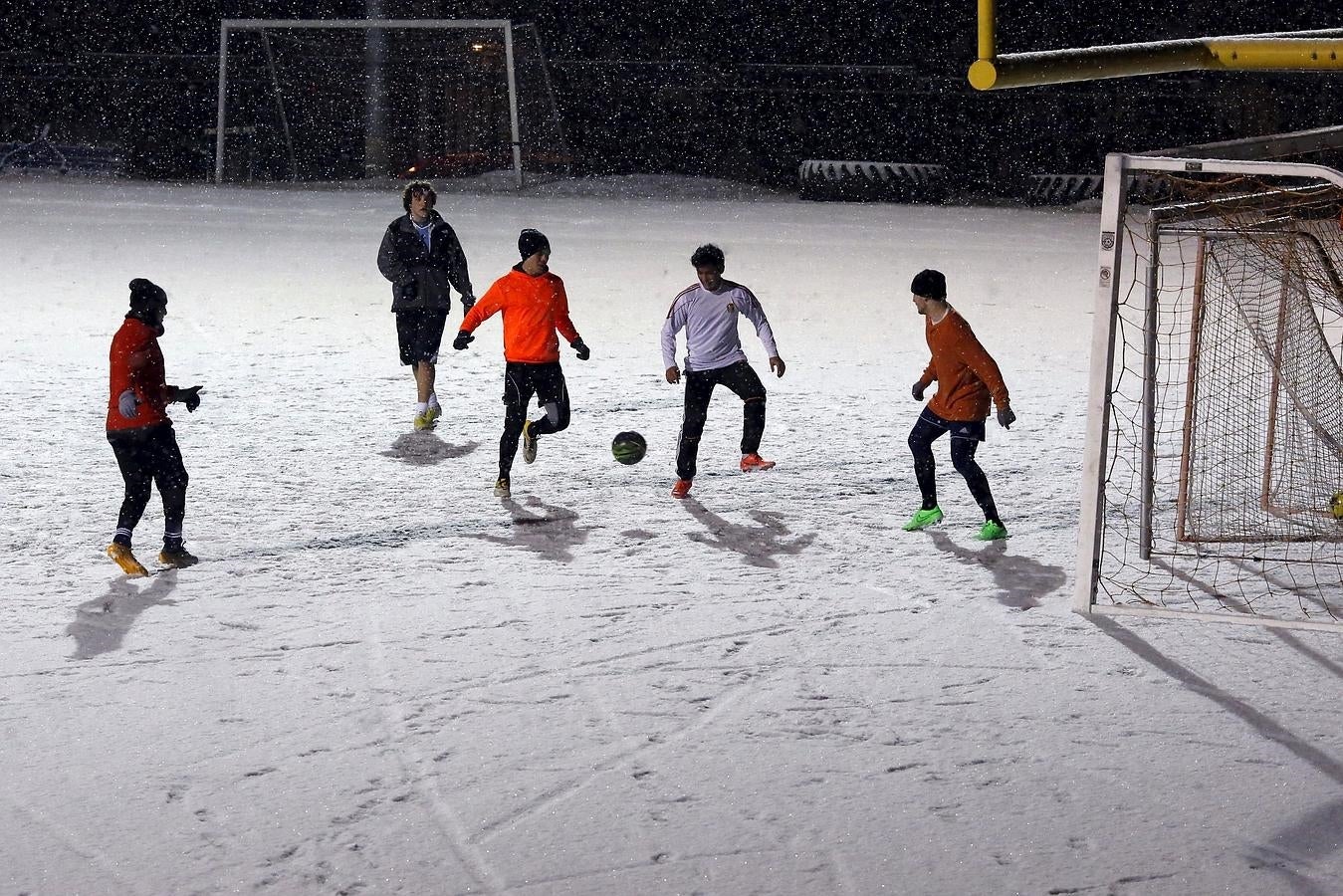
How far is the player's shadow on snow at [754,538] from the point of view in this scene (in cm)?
668

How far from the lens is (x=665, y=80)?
101ft

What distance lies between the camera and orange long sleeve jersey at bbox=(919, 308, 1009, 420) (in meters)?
6.51

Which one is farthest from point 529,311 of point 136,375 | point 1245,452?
point 1245,452

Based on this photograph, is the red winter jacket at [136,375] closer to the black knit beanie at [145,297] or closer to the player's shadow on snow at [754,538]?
the black knit beanie at [145,297]

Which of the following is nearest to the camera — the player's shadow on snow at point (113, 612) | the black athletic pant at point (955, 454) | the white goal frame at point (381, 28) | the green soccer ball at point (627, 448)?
the player's shadow on snow at point (113, 612)

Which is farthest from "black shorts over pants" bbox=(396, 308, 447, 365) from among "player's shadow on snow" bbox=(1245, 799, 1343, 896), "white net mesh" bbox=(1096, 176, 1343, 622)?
"player's shadow on snow" bbox=(1245, 799, 1343, 896)

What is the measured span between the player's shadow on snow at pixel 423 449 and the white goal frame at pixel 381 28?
19.6 meters

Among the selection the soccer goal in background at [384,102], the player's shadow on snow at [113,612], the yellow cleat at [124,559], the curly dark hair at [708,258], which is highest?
the soccer goal in background at [384,102]

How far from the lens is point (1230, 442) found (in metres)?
8.31

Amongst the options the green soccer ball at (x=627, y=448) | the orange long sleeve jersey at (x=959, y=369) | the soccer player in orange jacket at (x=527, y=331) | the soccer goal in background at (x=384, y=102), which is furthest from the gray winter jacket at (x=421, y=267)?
the soccer goal in background at (x=384, y=102)

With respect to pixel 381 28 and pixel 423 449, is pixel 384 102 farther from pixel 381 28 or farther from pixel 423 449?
pixel 423 449

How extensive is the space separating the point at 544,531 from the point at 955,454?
1.88 m

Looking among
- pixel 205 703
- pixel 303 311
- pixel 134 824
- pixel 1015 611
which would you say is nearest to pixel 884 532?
pixel 1015 611

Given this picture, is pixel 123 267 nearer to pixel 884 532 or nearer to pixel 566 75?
pixel 884 532
